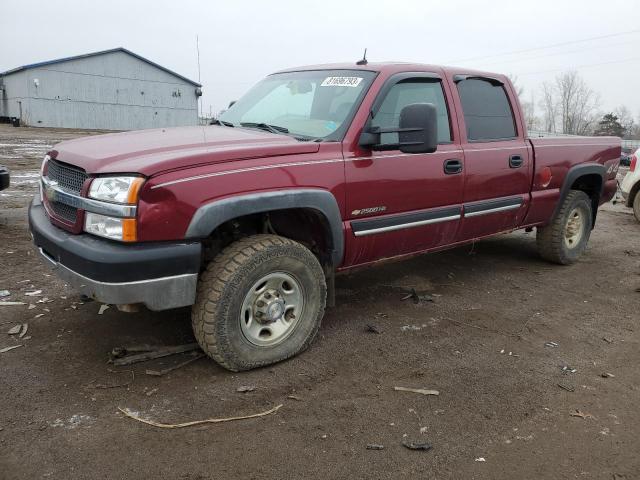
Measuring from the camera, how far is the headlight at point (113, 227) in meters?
2.71

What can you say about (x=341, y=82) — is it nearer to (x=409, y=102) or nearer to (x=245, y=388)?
(x=409, y=102)

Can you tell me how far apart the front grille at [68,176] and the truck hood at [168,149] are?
49mm

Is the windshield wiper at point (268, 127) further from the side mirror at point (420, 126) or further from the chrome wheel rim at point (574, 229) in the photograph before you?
the chrome wheel rim at point (574, 229)

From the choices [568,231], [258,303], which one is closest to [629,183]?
[568,231]

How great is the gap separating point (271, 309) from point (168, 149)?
1130 mm

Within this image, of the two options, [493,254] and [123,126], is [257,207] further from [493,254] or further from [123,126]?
[123,126]

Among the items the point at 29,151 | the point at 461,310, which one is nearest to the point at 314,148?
the point at 461,310

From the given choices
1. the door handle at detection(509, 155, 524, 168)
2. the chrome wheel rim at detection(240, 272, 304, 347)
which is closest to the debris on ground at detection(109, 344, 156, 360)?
the chrome wheel rim at detection(240, 272, 304, 347)

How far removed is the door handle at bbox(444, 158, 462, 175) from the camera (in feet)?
13.5

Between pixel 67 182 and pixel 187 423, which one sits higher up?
pixel 67 182

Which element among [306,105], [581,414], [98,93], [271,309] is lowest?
[581,414]

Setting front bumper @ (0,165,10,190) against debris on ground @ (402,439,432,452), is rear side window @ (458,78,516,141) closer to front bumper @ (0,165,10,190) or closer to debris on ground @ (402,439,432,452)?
debris on ground @ (402,439,432,452)

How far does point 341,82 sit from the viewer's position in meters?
3.92

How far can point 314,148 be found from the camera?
335cm
